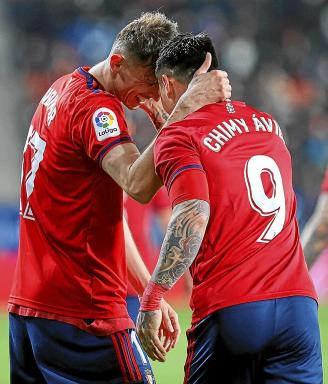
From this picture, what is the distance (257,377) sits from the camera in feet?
10.7

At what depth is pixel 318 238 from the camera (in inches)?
260

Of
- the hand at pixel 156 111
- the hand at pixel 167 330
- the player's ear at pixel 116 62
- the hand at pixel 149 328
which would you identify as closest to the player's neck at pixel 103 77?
the player's ear at pixel 116 62

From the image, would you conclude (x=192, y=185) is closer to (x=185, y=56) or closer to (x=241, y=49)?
(x=185, y=56)

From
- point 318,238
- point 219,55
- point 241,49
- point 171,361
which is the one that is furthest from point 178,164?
point 241,49

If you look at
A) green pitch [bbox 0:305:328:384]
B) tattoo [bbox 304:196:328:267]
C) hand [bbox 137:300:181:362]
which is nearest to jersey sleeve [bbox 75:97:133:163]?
hand [bbox 137:300:181:362]

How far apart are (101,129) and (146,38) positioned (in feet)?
1.77

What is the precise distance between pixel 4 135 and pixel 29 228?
7.66 m

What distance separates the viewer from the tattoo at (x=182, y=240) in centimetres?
312

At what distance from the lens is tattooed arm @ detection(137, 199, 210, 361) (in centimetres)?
312

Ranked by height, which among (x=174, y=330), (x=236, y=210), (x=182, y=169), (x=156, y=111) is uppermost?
(x=156, y=111)

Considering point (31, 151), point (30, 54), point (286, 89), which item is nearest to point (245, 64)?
point (286, 89)

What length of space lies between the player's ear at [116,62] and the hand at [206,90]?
1.38 feet

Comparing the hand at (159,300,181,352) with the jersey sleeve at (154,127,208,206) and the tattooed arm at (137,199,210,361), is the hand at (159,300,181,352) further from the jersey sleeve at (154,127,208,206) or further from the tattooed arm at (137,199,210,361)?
the jersey sleeve at (154,127,208,206)

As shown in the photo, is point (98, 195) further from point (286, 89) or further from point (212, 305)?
point (286, 89)
